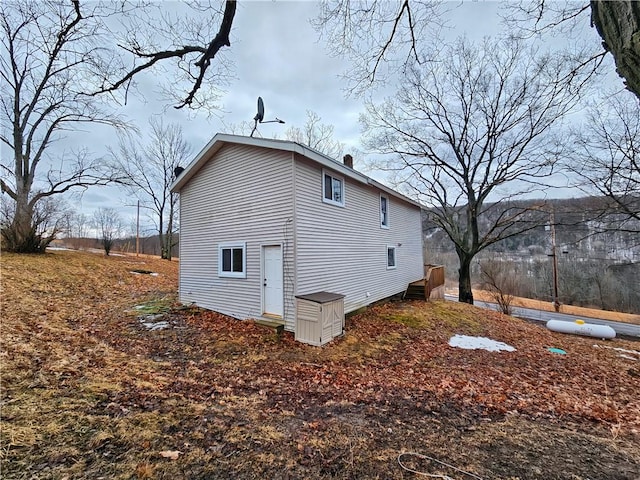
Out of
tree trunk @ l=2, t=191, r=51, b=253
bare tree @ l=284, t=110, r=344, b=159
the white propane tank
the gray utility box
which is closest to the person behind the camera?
the gray utility box

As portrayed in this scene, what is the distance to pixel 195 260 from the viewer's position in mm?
9625

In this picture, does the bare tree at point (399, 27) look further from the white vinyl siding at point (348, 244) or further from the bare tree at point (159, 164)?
the bare tree at point (159, 164)

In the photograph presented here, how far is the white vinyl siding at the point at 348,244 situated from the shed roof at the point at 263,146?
12.2 inches

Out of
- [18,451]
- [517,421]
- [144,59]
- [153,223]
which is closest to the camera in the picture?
[18,451]

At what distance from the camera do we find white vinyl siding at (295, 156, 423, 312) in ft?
24.1

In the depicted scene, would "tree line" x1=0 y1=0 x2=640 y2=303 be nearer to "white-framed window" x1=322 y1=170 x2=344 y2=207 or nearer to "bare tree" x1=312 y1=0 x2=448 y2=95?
"bare tree" x1=312 y1=0 x2=448 y2=95

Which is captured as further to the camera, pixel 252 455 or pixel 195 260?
pixel 195 260

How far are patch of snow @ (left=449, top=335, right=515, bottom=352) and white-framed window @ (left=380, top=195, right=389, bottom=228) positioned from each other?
5329 mm

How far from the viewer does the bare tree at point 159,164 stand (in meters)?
23.1

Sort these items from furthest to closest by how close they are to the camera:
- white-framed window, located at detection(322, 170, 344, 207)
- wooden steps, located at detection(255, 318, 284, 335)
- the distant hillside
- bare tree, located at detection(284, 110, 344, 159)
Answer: the distant hillside → bare tree, located at detection(284, 110, 344, 159) → white-framed window, located at detection(322, 170, 344, 207) → wooden steps, located at detection(255, 318, 284, 335)

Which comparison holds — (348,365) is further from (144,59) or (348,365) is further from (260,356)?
(144,59)

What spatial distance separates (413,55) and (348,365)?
22.2 feet

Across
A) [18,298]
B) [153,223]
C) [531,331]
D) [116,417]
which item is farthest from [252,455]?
[153,223]

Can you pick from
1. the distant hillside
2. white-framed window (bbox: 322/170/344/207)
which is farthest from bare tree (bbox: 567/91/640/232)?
white-framed window (bbox: 322/170/344/207)
